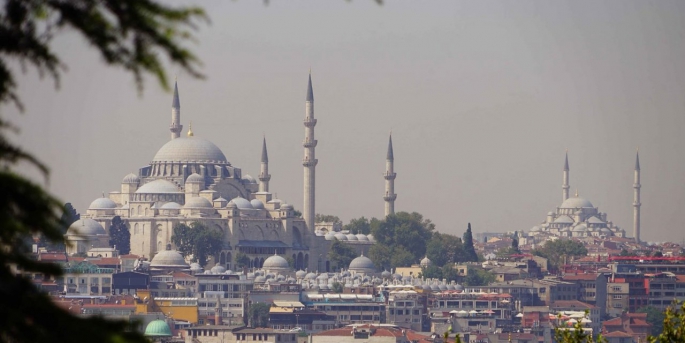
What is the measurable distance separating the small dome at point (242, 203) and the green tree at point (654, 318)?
20.6 metres

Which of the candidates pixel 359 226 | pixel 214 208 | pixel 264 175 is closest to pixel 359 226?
pixel 359 226

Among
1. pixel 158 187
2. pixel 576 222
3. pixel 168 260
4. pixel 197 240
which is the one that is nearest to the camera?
pixel 168 260

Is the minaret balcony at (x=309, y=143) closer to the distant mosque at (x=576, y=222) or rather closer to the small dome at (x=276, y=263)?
the small dome at (x=276, y=263)

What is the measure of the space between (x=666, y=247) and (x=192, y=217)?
71105 mm

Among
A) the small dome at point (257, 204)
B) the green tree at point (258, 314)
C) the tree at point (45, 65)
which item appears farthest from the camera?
the small dome at point (257, 204)


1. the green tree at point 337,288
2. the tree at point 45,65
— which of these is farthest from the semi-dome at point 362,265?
the tree at point 45,65

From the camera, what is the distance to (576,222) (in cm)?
15400

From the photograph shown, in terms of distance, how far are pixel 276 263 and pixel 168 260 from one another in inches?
237

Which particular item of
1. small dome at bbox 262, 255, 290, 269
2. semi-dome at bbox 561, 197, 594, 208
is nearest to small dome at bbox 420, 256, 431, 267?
small dome at bbox 262, 255, 290, 269

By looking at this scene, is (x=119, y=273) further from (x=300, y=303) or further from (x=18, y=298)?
(x=18, y=298)

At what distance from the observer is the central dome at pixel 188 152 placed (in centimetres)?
10056

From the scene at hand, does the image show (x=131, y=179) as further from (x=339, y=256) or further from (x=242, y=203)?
(x=339, y=256)

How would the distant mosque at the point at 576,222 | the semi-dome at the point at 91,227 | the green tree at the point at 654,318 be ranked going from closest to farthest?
the green tree at the point at 654,318 < the semi-dome at the point at 91,227 < the distant mosque at the point at 576,222

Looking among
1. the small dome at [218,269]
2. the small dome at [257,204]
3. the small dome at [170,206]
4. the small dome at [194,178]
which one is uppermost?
the small dome at [194,178]
